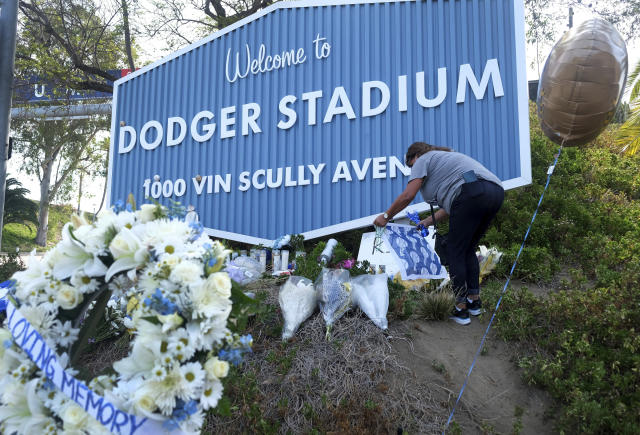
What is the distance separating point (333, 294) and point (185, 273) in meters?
2.17

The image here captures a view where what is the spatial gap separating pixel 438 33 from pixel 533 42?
1066cm

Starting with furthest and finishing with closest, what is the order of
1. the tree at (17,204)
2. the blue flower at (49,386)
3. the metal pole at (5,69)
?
the tree at (17,204) < the metal pole at (5,69) < the blue flower at (49,386)

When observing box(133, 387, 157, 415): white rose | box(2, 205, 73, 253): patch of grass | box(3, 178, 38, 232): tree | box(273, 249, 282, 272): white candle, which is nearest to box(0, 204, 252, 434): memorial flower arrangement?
box(133, 387, 157, 415): white rose

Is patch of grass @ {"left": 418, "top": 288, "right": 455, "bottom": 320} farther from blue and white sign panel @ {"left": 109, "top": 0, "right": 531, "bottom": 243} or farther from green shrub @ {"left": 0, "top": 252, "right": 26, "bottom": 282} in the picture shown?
green shrub @ {"left": 0, "top": 252, "right": 26, "bottom": 282}

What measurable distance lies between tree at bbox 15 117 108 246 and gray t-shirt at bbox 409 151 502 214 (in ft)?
65.4

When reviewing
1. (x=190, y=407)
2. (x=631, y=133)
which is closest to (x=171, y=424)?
(x=190, y=407)

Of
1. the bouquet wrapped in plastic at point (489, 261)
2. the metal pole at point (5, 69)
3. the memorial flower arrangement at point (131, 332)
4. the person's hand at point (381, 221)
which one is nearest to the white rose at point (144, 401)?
the memorial flower arrangement at point (131, 332)

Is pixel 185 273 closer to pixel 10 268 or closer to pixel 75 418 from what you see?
pixel 75 418

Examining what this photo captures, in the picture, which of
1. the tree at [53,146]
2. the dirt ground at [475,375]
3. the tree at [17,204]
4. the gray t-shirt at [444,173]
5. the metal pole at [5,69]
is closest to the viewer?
the dirt ground at [475,375]

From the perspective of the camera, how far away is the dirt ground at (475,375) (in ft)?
9.53

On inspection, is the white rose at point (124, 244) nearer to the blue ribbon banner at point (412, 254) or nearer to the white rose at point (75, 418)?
the white rose at point (75, 418)

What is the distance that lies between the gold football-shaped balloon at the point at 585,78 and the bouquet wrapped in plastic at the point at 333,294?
93.1 inches

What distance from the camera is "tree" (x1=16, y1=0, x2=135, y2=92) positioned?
40.4ft

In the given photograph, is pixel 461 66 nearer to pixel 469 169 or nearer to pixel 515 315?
pixel 469 169
